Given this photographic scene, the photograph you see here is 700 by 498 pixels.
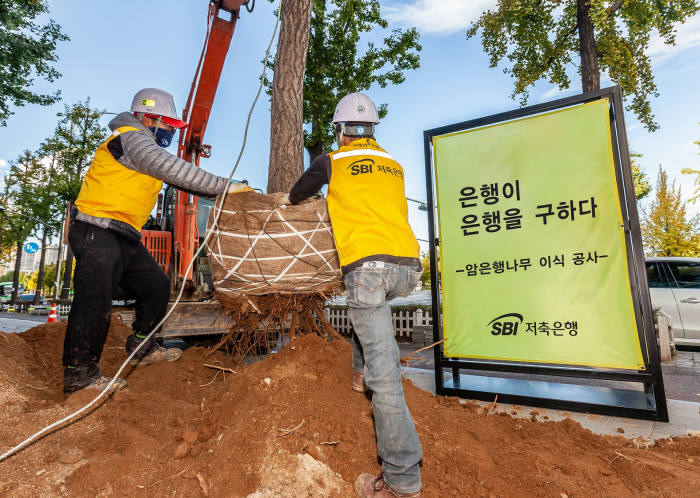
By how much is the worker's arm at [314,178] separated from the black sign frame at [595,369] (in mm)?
1650

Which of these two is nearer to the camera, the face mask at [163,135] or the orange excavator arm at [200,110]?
the face mask at [163,135]

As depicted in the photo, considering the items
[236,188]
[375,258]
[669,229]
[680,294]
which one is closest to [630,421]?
[375,258]

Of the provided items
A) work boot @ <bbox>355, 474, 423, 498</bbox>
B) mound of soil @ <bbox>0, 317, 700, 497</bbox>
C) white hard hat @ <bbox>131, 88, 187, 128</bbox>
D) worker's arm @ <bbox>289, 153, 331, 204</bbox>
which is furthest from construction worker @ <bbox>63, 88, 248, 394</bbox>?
work boot @ <bbox>355, 474, 423, 498</bbox>

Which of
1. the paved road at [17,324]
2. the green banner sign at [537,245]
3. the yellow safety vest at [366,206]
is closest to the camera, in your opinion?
the yellow safety vest at [366,206]

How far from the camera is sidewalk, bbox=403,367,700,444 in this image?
8.21 feet

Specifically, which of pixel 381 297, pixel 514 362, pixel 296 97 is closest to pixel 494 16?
pixel 296 97

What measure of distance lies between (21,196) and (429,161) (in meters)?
24.4

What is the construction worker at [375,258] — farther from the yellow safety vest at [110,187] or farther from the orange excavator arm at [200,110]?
the orange excavator arm at [200,110]

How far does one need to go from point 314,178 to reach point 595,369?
2578mm

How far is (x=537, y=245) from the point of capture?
317cm

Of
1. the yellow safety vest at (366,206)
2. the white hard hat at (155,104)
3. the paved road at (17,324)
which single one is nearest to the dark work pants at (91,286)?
the white hard hat at (155,104)

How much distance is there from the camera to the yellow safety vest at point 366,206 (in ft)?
6.54

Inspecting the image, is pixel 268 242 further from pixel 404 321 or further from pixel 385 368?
pixel 404 321

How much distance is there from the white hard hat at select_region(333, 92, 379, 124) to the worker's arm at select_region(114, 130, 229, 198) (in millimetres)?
879
